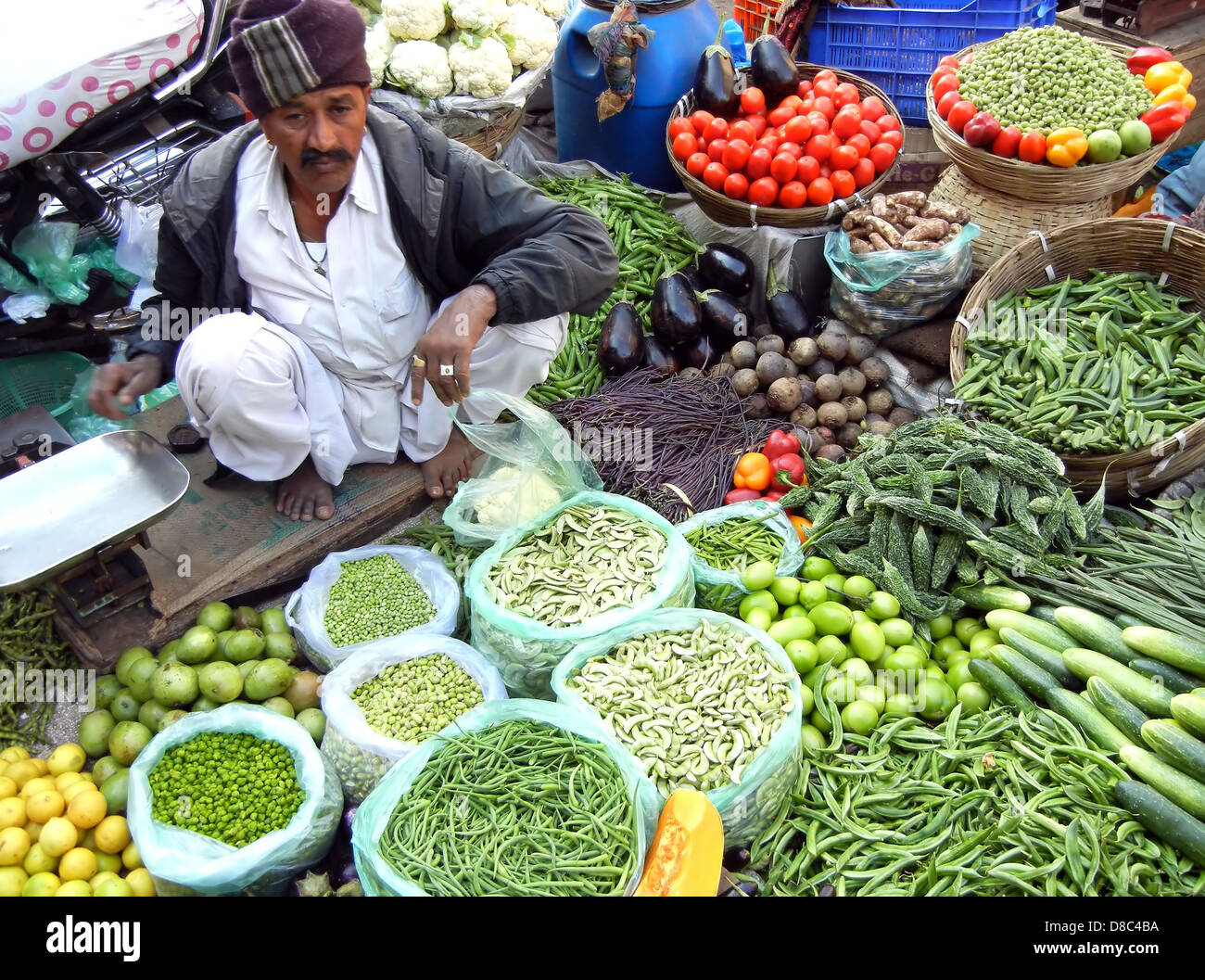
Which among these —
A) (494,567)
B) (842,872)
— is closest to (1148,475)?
(842,872)

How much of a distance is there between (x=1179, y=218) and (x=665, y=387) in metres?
2.29

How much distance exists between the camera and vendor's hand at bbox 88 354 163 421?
2629 mm

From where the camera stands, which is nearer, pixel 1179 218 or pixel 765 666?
pixel 765 666

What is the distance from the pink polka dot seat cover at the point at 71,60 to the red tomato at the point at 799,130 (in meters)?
2.47

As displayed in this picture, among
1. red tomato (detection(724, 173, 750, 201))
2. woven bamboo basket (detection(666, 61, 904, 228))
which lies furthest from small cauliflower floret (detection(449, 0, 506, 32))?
red tomato (detection(724, 173, 750, 201))

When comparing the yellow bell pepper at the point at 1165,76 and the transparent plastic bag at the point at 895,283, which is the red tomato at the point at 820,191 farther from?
the yellow bell pepper at the point at 1165,76

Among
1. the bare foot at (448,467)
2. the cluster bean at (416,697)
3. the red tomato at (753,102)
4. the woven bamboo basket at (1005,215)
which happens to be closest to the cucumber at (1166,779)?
the cluster bean at (416,697)

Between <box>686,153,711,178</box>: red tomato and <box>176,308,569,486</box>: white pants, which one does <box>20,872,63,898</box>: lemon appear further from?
<box>686,153,711,178</box>: red tomato

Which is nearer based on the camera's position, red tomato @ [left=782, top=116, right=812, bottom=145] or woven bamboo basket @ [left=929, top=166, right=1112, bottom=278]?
woven bamboo basket @ [left=929, top=166, right=1112, bottom=278]

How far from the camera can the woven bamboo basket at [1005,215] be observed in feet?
12.1

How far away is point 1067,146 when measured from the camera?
3.46 meters

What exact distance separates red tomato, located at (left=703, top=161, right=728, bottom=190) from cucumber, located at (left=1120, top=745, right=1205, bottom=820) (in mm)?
2836

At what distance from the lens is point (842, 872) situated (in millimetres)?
2061

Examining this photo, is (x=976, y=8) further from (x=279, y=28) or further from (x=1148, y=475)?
(x=279, y=28)
